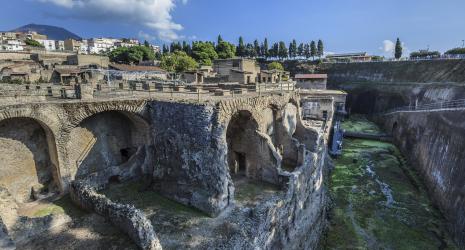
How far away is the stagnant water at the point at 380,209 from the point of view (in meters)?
15.0

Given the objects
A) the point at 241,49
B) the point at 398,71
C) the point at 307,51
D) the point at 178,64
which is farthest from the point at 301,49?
the point at 178,64

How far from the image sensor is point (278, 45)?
8312 cm

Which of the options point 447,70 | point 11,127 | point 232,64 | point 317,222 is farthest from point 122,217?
point 447,70

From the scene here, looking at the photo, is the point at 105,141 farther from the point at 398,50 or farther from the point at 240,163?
the point at 398,50

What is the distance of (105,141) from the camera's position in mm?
15445

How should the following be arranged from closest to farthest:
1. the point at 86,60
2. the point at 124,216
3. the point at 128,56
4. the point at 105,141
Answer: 1. the point at 124,216
2. the point at 105,141
3. the point at 86,60
4. the point at 128,56

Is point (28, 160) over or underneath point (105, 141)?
underneath

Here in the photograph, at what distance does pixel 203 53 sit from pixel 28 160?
50.9m

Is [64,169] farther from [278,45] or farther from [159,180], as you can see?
[278,45]

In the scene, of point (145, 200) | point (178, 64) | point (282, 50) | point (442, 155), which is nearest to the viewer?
point (145, 200)

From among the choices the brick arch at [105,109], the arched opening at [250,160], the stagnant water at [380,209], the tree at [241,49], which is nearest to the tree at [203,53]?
the tree at [241,49]

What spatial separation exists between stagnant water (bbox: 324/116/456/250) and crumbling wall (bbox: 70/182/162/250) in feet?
34.9

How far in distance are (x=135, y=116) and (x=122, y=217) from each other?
6.85 meters

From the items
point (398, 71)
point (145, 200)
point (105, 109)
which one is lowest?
point (145, 200)
